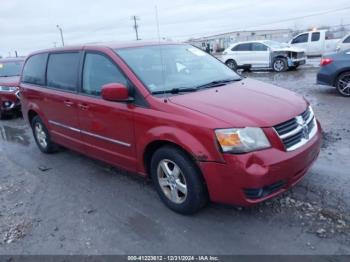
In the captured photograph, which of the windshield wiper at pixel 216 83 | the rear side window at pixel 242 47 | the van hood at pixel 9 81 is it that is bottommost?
the rear side window at pixel 242 47

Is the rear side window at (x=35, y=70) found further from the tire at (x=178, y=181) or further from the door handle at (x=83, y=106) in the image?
the tire at (x=178, y=181)

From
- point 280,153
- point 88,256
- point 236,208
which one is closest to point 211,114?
point 280,153

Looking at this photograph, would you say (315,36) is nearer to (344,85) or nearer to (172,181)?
(344,85)

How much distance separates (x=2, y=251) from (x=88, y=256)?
2.95 ft

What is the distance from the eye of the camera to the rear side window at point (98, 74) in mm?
4008

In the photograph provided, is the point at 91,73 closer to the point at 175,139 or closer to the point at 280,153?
the point at 175,139

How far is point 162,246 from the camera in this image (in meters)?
3.17

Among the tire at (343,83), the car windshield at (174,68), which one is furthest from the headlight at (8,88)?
the tire at (343,83)

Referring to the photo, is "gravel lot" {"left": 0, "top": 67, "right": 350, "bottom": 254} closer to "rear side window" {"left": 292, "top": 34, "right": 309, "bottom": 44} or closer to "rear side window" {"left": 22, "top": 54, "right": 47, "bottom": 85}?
"rear side window" {"left": 22, "top": 54, "right": 47, "bottom": 85}

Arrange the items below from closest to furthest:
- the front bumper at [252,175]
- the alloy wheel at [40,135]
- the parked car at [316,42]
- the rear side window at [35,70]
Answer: the front bumper at [252,175], the rear side window at [35,70], the alloy wheel at [40,135], the parked car at [316,42]

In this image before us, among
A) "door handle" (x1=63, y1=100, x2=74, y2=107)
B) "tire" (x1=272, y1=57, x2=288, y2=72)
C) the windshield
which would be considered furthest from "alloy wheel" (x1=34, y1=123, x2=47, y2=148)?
"tire" (x1=272, y1=57, x2=288, y2=72)

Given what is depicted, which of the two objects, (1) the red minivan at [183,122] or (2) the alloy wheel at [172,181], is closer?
(1) the red minivan at [183,122]

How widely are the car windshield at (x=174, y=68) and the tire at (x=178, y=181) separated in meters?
0.75

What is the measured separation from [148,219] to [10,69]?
9.75m
